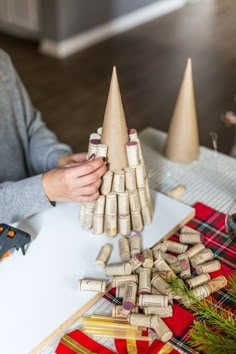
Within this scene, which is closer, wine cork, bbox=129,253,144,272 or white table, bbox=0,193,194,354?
white table, bbox=0,193,194,354

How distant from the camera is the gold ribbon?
2.66 ft

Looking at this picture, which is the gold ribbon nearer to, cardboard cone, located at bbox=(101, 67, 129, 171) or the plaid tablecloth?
the plaid tablecloth

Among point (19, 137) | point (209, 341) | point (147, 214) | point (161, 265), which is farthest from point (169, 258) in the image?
point (19, 137)

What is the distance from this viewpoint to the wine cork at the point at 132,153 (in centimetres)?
100

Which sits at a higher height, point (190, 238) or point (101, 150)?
point (101, 150)

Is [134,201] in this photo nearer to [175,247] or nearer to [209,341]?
[175,247]

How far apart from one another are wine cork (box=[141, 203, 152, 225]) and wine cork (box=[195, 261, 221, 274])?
6.7 inches

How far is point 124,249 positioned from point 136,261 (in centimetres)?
6

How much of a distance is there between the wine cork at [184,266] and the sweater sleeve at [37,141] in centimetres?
47

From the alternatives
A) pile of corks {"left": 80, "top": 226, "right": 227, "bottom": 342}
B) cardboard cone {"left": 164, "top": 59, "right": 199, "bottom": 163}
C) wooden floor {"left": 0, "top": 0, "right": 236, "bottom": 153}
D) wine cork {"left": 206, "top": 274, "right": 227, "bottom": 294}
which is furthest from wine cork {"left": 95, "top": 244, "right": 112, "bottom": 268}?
wooden floor {"left": 0, "top": 0, "right": 236, "bottom": 153}

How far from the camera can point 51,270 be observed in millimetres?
962

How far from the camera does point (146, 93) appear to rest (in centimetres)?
350

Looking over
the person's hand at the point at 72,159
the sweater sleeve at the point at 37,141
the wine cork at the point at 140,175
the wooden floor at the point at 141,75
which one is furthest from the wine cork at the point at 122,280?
the wooden floor at the point at 141,75

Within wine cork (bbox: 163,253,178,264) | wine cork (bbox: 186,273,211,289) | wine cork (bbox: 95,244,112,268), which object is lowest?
wine cork (bbox: 95,244,112,268)
